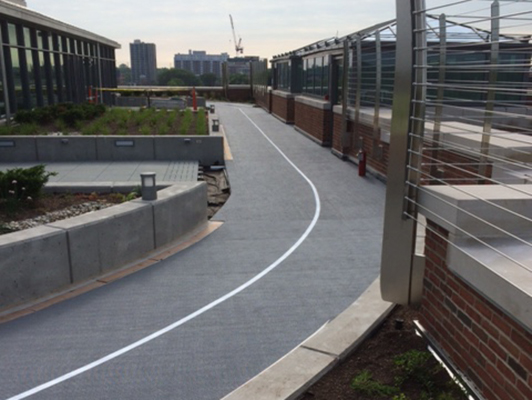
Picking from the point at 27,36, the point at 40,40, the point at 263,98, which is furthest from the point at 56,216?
the point at 263,98

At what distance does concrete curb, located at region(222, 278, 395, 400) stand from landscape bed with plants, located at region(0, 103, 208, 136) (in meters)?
14.3

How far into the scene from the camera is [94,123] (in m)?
21.2

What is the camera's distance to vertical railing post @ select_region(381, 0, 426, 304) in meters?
4.50

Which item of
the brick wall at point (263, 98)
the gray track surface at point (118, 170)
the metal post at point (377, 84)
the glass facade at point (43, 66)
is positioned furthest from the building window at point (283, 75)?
the metal post at point (377, 84)

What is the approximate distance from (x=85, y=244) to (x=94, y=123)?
14.8m

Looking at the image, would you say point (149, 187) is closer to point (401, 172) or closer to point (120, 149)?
point (401, 172)

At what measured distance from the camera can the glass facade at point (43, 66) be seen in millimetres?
23641

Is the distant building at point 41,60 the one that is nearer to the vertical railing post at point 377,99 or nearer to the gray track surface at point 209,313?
the vertical railing post at point 377,99

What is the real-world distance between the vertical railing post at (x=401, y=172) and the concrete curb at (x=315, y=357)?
29cm

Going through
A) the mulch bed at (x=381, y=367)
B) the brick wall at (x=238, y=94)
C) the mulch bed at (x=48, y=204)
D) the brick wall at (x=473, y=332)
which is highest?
the brick wall at (x=238, y=94)

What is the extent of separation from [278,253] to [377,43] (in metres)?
7.93

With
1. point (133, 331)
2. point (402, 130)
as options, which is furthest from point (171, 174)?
point (402, 130)

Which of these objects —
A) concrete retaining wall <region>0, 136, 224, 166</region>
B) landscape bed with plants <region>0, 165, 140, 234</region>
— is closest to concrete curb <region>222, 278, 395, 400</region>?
landscape bed with plants <region>0, 165, 140, 234</region>

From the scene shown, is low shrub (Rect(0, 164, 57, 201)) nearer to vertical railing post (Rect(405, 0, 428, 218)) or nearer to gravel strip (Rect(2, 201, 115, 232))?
gravel strip (Rect(2, 201, 115, 232))
